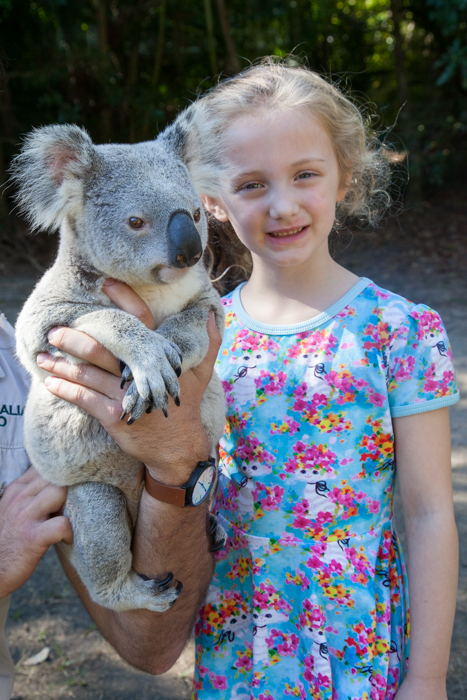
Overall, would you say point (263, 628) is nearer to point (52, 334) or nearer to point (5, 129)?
point (52, 334)

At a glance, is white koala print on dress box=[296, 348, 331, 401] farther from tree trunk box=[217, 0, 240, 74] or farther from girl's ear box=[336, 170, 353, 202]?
tree trunk box=[217, 0, 240, 74]

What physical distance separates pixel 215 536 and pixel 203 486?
8.2 inches

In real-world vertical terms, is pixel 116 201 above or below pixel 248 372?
above

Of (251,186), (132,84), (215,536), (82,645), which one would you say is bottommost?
(82,645)

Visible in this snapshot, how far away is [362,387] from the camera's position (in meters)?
1.45

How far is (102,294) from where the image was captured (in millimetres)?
1416

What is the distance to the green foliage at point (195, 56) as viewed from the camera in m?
7.68

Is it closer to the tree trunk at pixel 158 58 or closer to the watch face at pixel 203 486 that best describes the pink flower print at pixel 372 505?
the watch face at pixel 203 486

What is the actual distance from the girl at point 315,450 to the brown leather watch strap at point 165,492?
208mm

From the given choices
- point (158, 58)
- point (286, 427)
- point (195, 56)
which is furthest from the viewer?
point (195, 56)

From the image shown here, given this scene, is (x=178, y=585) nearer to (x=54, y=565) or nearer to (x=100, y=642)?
(x=100, y=642)

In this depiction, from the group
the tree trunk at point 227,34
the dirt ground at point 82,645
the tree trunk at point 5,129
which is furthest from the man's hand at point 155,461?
the tree trunk at point 227,34

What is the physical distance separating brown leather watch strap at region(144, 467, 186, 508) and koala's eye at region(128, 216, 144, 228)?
60 cm

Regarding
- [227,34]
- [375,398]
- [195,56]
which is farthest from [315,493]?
[195,56]
